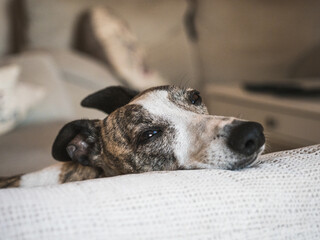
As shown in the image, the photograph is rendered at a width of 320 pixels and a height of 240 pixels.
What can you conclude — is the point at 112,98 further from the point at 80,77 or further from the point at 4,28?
the point at 4,28

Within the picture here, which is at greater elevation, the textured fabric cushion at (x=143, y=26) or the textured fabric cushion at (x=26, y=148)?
the textured fabric cushion at (x=143, y=26)

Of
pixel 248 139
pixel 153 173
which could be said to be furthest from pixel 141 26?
pixel 153 173

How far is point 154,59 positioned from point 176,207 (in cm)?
293

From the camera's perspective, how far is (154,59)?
137 inches

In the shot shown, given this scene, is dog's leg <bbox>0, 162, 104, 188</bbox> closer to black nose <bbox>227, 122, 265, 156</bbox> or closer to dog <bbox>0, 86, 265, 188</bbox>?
dog <bbox>0, 86, 265, 188</bbox>

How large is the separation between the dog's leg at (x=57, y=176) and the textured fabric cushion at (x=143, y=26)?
6.39 ft

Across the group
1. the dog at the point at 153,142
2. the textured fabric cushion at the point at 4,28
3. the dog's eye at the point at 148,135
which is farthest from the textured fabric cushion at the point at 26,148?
the textured fabric cushion at the point at 4,28

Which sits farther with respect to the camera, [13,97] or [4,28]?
[4,28]

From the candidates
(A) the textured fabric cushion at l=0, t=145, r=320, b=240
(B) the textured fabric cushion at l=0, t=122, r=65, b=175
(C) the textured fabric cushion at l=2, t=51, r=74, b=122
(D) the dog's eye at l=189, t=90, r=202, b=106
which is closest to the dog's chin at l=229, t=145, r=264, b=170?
(A) the textured fabric cushion at l=0, t=145, r=320, b=240

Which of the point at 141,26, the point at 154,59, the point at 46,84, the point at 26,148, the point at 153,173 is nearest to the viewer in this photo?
the point at 153,173

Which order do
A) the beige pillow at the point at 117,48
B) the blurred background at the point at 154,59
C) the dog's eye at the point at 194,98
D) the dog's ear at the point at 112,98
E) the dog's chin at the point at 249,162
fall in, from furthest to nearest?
the beige pillow at the point at 117,48, the blurred background at the point at 154,59, the dog's ear at the point at 112,98, the dog's eye at the point at 194,98, the dog's chin at the point at 249,162

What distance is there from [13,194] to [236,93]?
2643mm

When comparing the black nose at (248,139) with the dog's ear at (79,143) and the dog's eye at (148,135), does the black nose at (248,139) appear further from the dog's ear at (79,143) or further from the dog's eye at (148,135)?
the dog's ear at (79,143)

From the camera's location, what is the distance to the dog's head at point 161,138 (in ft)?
3.00
